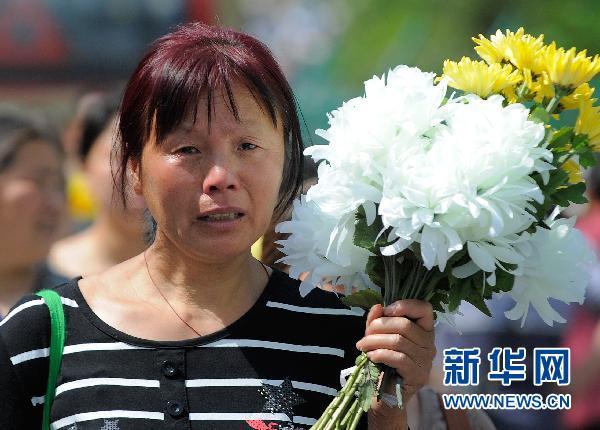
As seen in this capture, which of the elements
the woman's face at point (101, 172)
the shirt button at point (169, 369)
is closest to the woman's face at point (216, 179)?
the shirt button at point (169, 369)

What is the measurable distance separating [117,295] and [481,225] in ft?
2.52

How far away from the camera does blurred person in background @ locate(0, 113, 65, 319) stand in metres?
4.59

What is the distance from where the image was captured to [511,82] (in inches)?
82.0

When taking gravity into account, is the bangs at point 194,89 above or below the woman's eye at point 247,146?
above

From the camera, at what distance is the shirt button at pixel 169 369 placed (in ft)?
7.16

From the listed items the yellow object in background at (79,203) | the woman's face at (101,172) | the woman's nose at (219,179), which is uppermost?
the yellow object in background at (79,203)

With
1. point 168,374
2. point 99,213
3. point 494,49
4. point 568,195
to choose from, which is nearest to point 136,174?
point 168,374

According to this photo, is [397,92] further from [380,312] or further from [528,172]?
[380,312]

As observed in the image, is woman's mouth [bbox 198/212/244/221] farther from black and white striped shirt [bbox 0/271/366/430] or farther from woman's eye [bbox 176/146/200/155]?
black and white striped shirt [bbox 0/271/366/430]

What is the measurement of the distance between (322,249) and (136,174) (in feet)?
1.40

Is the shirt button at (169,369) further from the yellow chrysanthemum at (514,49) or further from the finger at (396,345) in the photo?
the yellow chrysanthemum at (514,49)

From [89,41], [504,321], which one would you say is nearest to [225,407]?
[504,321]

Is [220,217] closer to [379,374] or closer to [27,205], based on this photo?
[379,374]

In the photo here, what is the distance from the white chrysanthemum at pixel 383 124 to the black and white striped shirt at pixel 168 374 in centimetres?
41
